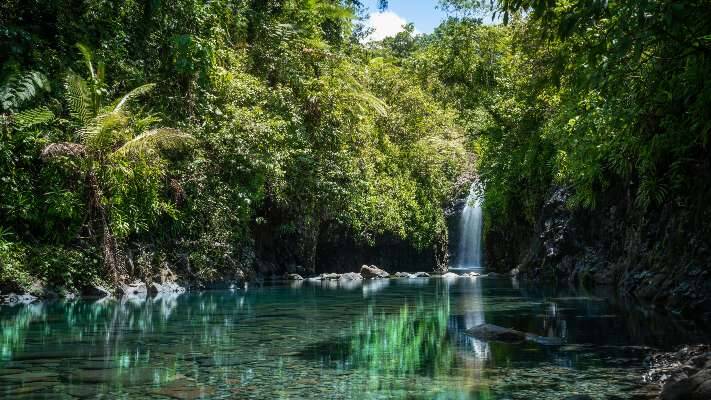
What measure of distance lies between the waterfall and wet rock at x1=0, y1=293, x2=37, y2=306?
22.3m

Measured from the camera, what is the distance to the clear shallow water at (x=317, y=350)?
570 cm

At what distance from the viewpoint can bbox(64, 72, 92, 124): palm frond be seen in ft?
48.6

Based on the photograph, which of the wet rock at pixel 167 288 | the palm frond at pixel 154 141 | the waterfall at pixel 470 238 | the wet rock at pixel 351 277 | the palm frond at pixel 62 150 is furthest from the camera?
the waterfall at pixel 470 238

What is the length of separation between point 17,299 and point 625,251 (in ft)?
41.2

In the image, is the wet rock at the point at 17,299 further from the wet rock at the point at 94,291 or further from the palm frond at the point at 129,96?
the palm frond at the point at 129,96

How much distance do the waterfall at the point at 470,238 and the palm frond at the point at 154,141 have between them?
18769 millimetres

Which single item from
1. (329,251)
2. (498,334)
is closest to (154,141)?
(498,334)

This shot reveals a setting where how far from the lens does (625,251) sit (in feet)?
52.5

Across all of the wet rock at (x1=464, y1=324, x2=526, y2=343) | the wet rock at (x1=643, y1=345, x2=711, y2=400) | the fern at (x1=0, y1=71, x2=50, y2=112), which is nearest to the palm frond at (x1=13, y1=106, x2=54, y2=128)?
the fern at (x1=0, y1=71, x2=50, y2=112)

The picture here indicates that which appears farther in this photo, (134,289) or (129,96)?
(129,96)

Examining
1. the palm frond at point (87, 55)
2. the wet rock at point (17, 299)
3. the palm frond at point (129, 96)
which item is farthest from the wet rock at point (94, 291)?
the palm frond at point (87, 55)

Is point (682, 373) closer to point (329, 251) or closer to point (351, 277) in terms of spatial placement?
point (351, 277)

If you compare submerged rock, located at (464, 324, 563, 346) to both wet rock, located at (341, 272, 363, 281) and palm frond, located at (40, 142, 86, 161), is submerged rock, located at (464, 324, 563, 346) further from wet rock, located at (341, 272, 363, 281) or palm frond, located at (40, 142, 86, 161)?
wet rock, located at (341, 272, 363, 281)

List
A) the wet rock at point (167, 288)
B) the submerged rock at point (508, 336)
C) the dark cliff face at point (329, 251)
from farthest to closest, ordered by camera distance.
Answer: the dark cliff face at point (329, 251)
the wet rock at point (167, 288)
the submerged rock at point (508, 336)
